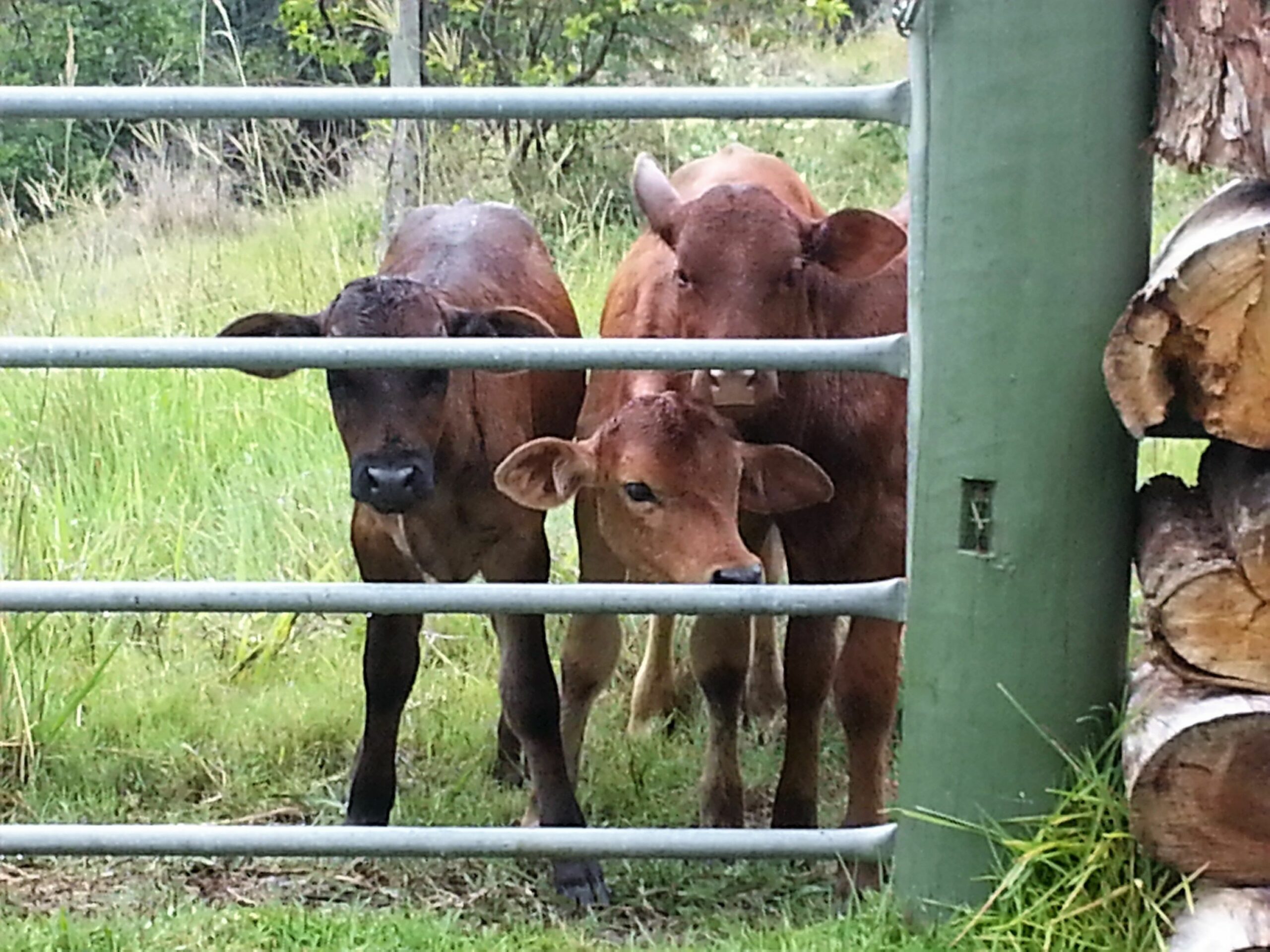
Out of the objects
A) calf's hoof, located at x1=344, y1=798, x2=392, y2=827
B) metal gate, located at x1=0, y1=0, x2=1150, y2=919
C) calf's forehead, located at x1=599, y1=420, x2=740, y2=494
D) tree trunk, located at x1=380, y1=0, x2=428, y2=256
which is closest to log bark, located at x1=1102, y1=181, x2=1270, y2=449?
metal gate, located at x1=0, y1=0, x2=1150, y2=919

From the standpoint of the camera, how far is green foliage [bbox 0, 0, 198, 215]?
33.3ft

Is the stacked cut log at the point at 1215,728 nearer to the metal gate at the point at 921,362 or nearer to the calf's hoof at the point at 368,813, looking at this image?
the metal gate at the point at 921,362

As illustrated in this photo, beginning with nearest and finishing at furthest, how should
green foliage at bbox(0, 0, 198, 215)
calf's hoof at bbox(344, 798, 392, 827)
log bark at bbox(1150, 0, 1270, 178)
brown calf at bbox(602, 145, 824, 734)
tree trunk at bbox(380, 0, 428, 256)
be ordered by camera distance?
log bark at bbox(1150, 0, 1270, 178) → calf's hoof at bbox(344, 798, 392, 827) → brown calf at bbox(602, 145, 824, 734) → tree trunk at bbox(380, 0, 428, 256) → green foliage at bbox(0, 0, 198, 215)

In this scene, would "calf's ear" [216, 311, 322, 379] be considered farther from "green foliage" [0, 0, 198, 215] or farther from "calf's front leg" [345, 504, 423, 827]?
"green foliage" [0, 0, 198, 215]

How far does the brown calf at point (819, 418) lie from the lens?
161 inches

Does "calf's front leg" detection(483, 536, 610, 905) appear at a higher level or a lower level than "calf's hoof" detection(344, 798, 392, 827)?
higher

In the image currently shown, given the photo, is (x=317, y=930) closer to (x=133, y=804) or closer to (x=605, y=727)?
(x=133, y=804)

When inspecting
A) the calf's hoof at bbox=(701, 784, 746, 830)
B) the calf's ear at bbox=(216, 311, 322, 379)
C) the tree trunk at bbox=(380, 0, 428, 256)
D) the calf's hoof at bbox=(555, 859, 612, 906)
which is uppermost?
the tree trunk at bbox=(380, 0, 428, 256)

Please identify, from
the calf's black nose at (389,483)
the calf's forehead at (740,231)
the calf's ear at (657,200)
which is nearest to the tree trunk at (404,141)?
the calf's ear at (657,200)

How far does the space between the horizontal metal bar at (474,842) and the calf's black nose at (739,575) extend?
77 cm

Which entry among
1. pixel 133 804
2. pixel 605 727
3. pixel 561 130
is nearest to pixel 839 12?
pixel 561 130

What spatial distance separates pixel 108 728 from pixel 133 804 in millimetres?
420

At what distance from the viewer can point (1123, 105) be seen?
2.81m

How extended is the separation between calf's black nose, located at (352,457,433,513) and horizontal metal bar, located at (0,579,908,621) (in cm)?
76
